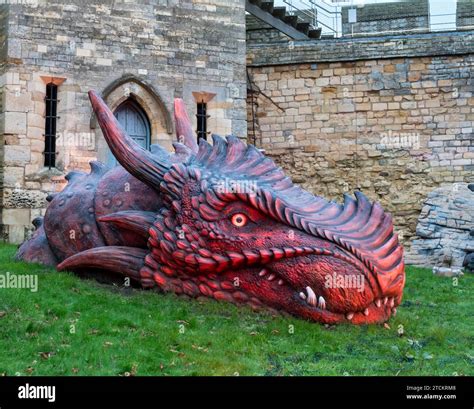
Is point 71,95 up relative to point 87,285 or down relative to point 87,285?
up

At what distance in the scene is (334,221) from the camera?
6.76 m

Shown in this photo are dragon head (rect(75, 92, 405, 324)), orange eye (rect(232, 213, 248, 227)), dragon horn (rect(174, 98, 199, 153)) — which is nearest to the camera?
dragon head (rect(75, 92, 405, 324))

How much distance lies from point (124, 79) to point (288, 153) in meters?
4.21

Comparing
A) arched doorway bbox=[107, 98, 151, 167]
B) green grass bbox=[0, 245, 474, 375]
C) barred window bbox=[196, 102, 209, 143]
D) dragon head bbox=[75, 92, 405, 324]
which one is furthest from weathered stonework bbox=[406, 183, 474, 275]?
dragon head bbox=[75, 92, 405, 324]

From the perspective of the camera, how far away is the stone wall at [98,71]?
1709 cm

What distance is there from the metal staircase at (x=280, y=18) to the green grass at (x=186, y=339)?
559 inches

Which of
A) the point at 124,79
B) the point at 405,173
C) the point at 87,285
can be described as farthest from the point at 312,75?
the point at 87,285

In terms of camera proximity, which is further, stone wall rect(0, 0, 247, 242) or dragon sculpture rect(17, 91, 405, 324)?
stone wall rect(0, 0, 247, 242)

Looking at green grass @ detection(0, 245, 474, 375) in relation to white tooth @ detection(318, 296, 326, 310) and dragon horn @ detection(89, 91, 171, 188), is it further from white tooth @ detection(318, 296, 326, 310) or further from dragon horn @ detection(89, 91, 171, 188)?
dragon horn @ detection(89, 91, 171, 188)

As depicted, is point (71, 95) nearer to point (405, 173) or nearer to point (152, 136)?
point (152, 136)

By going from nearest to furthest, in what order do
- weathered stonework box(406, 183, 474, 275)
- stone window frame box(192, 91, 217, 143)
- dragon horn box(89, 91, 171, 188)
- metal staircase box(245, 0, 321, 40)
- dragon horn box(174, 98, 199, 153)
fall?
dragon horn box(89, 91, 171, 188)
dragon horn box(174, 98, 199, 153)
weathered stonework box(406, 183, 474, 275)
stone window frame box(192, 91, 217, 143)
metal staircase box(245, 0, 321, 40)

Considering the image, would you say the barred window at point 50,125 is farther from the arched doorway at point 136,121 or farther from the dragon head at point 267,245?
the dragon head at point 267,245

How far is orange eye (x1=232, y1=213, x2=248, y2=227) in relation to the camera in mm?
6738

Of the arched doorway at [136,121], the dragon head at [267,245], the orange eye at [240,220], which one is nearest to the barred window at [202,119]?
the arched doorway at [136,121]
